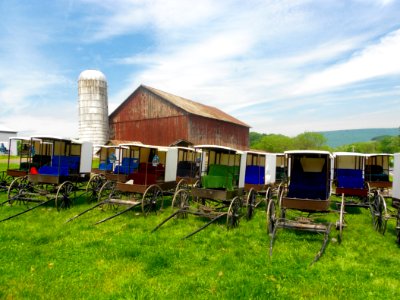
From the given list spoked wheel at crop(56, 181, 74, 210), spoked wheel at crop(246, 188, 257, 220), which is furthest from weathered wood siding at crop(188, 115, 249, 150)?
spoked wheel at crop(246, 188, 257, 220)

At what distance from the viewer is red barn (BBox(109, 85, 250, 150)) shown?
35875 millimetres

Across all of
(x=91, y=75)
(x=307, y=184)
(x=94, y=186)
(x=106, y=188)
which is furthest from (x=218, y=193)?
(x=91, y=75)

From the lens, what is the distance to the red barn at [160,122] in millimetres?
35875

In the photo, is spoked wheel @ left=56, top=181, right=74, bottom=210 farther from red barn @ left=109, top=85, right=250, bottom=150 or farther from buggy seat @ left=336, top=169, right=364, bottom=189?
red barn @ left=109, top=85, right=250, bottom=150

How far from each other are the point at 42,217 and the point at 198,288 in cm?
757

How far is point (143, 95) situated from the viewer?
126ft

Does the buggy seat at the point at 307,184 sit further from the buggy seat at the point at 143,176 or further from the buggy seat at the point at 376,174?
the buggy seat at the point at 376,174

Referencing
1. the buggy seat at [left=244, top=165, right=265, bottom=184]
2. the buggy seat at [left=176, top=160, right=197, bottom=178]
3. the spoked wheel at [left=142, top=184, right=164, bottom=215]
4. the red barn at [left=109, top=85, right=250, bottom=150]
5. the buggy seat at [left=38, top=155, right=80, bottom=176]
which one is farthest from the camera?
the red barn at [left=109, top=85, right=250, bottom=150]

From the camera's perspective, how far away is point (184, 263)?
689cm

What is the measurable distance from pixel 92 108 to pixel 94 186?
26.9 m

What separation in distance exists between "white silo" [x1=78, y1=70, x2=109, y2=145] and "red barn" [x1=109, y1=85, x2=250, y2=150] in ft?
4.33

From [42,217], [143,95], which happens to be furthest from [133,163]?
[143,95]

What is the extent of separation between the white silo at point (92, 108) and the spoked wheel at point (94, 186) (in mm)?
24115

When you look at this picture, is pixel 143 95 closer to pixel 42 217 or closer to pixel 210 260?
pixel 42 217
